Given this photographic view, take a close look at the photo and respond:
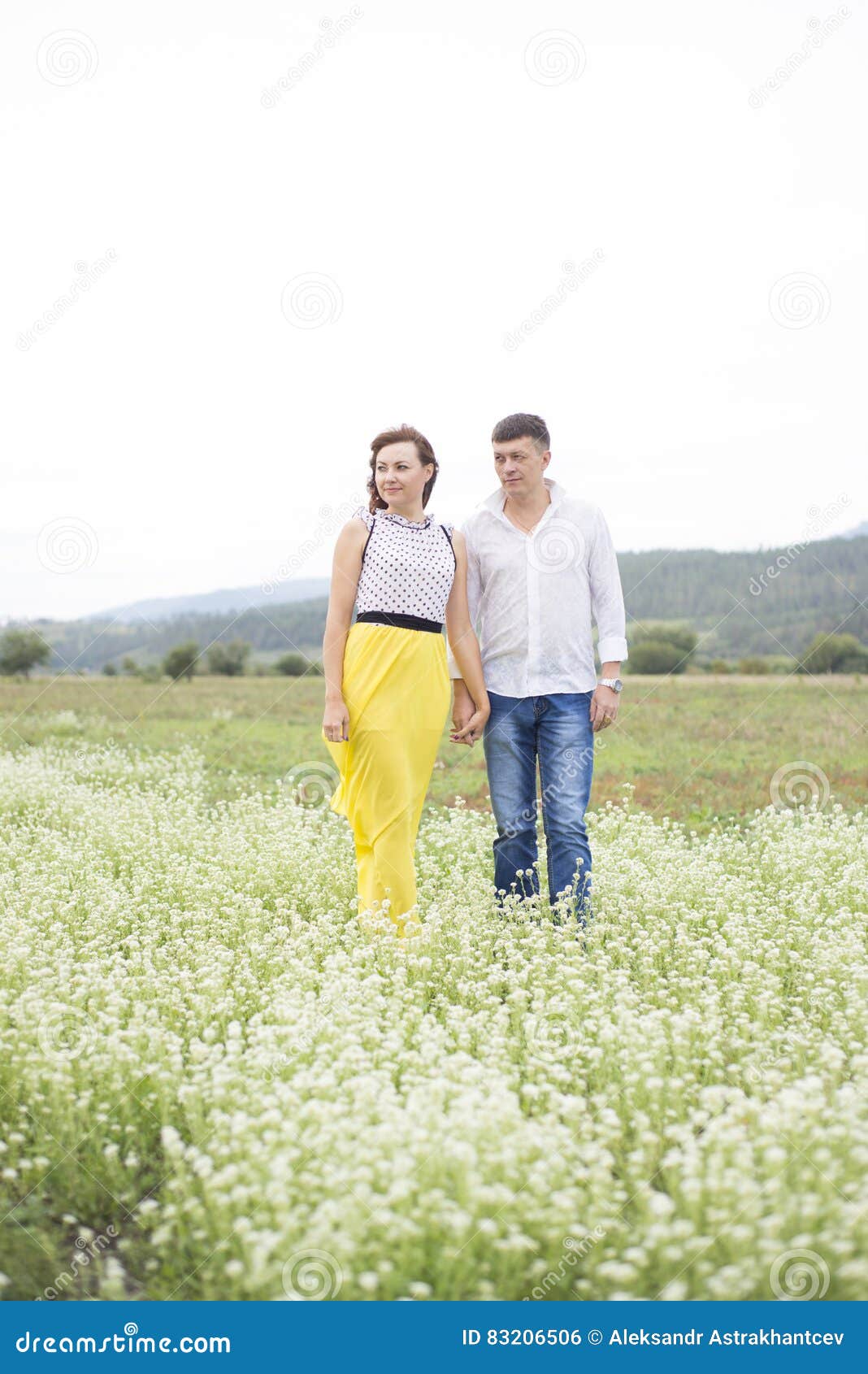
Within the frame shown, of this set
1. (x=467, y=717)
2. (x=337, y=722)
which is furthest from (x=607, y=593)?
(x=337, y=722)

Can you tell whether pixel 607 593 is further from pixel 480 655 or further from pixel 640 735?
pixel 640 735

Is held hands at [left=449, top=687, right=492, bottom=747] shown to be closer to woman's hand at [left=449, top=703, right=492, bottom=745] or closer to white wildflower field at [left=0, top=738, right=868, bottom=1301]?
woman's hand at [left=449, top=703, right=492, bottom=745]

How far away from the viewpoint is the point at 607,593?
20.5 ft

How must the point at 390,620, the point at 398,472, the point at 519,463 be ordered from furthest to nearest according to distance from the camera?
the point at 519,463
the point at 390,620
the point at 398,472

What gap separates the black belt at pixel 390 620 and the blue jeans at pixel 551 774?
84 centimetres

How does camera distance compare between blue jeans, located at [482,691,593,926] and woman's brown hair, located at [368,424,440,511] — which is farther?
blue jeans, located at [482,691,593,926]

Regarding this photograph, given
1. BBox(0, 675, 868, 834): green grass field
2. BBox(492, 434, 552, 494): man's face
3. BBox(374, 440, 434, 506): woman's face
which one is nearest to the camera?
BBox(374, 440, 434, 506): woman's face

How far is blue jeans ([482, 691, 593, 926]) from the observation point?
614cm

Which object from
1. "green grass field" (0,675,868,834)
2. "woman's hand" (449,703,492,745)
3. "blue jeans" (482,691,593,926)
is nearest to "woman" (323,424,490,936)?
"woman's hand" (449,703,492,745)

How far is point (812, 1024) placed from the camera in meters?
5.14

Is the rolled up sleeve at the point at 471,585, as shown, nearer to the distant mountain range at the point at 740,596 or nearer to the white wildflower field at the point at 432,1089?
the white wildflower field at the point at 432,1089

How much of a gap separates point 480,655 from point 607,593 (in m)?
0.87

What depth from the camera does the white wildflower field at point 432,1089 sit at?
3.09 m
